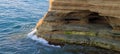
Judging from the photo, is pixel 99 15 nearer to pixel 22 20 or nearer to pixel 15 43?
pixel 15 43

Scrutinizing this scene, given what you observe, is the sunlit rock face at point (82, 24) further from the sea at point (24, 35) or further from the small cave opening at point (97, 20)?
the sea at point (24, 35)

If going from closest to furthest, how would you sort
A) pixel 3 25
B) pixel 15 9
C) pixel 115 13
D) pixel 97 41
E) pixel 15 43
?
1. pixel 115 13
2. pixel 97 41
3. pixel 15 43
4. pixel 3 25
5. pixel 15 9

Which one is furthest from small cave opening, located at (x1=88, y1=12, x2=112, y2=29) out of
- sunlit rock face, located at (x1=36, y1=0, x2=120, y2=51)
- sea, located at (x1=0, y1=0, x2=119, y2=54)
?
sea, located at (x1=0, y1=0, x2=119, y2=54)

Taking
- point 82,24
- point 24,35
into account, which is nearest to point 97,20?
point 82,24

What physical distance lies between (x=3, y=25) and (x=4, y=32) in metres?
1.99

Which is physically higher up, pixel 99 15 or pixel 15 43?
pixel 99 15

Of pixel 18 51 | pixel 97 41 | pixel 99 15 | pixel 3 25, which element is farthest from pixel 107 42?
pixel 3 25

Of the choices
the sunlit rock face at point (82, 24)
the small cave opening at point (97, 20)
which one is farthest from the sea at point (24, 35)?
the small cave opening at point (97, 20)

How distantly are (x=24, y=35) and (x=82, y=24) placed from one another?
14.5 feet

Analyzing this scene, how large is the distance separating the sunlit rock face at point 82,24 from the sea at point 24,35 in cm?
40

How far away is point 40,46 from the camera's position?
1689 centimetres

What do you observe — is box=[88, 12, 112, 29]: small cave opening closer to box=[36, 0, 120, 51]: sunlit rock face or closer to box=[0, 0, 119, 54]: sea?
box=[36, 0, 120, 51]: sunlit rock face

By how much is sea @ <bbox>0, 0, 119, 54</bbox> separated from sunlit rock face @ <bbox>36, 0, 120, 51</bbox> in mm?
404

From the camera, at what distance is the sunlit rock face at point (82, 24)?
1553 centimetres
